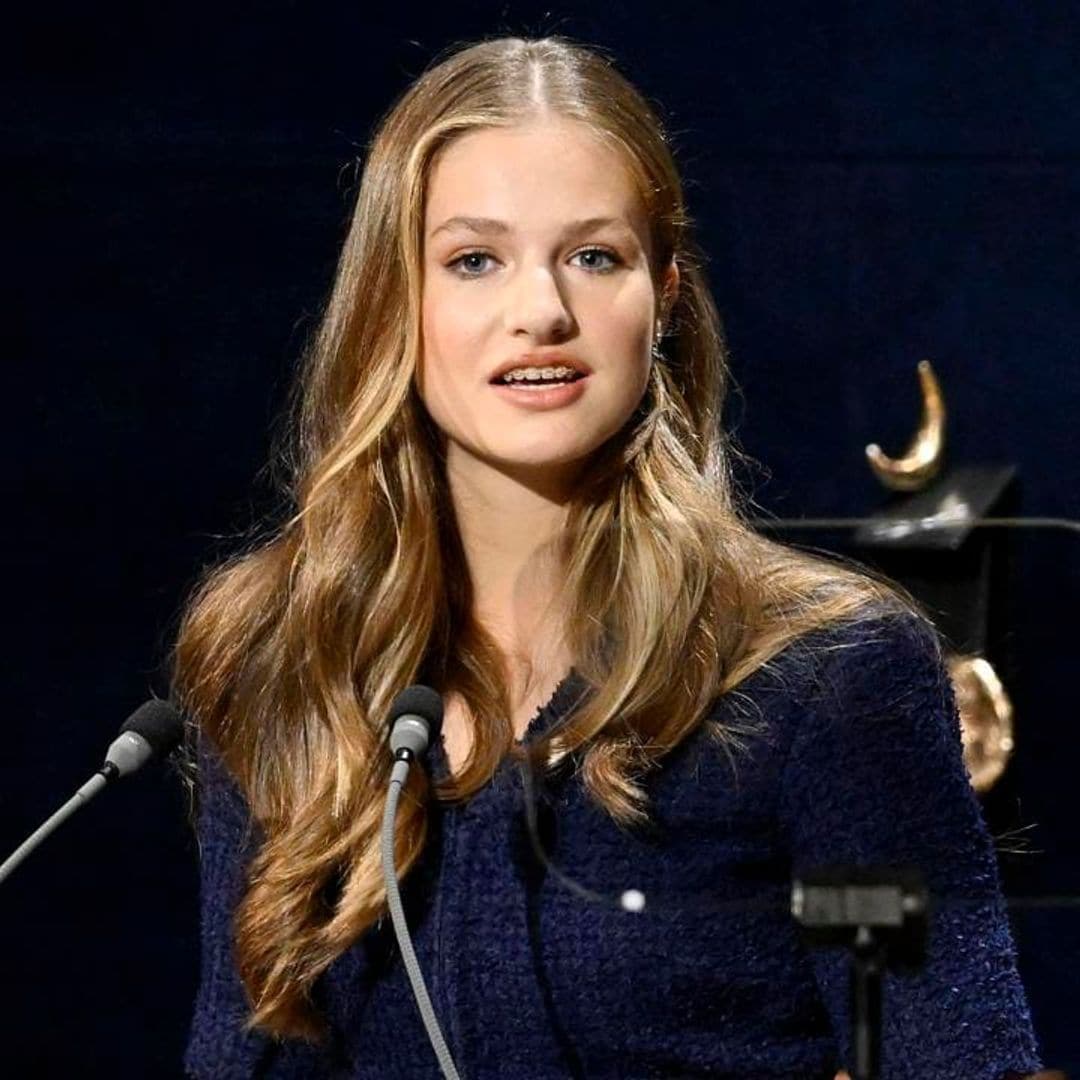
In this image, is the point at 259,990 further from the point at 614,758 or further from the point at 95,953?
the point at 95,953

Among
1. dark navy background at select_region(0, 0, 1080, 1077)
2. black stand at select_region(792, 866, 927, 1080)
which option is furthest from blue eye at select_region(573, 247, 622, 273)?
dark navy background at select_region(0, 0, 1080, 1077)

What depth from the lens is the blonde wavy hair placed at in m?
1.87

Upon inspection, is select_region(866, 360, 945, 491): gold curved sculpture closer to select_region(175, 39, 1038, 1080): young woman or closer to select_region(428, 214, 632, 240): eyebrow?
select_region(175, 39, 1038, 1080): young woman

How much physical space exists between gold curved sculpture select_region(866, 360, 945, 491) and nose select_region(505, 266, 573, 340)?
0.96 meters

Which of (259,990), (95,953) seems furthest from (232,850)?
(95,953)

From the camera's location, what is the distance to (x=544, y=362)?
1830 millimetres

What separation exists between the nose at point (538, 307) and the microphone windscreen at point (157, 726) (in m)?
0.37

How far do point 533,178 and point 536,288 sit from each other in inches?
3.8

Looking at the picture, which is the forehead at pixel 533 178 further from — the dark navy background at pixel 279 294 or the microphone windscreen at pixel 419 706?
the dark navy background at pixel 279 294

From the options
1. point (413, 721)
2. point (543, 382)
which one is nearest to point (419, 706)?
point (413, 721)

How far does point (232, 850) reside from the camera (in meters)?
2.00

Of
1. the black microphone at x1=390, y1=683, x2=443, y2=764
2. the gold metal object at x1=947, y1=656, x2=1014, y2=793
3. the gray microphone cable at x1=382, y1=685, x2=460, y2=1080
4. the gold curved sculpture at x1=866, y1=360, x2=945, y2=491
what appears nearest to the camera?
the gray microphone cable at x1=382, y1=685, x2=460, y2=1080

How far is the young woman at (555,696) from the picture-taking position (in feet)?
5.90

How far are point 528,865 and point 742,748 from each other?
18 centimetres
